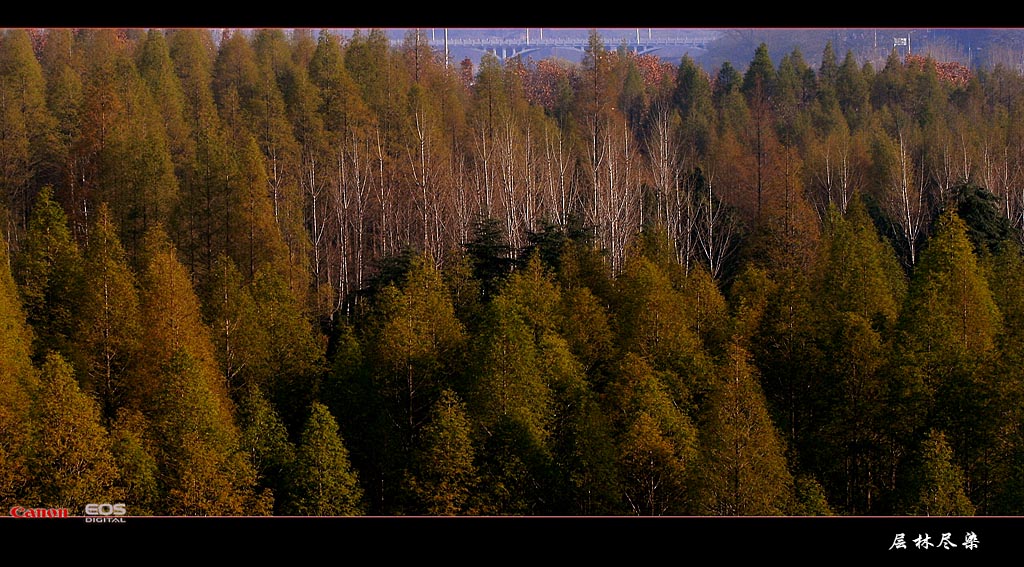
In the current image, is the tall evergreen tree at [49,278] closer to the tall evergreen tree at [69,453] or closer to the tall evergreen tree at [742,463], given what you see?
the tall evergreen tree at [69,453]

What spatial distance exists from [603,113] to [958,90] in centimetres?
1542

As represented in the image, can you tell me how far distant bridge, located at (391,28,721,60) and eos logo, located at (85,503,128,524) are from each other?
10.4 meters

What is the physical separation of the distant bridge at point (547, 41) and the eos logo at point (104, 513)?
10373 mm

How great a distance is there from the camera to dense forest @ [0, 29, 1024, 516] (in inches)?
677

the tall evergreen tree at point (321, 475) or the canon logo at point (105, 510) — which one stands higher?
the canon logo at point (105, 510)

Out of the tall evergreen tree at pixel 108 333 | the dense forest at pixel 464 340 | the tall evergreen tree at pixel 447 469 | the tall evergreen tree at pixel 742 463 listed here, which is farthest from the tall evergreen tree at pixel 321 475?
the tall evergreen tree at pixel 742 463

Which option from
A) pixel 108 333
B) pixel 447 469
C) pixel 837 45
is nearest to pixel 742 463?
pixel 447 469

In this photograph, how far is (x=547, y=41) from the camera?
27844 millimetres

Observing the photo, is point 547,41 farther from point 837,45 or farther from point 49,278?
point 837,45

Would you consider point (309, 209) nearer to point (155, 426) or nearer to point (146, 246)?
point (146, 246)

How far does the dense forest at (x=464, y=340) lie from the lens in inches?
677

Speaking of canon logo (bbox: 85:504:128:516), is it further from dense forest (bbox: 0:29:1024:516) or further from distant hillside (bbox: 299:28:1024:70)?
distant hillside (bbox: 299:28:1024:70)

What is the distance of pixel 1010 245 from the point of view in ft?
74.1

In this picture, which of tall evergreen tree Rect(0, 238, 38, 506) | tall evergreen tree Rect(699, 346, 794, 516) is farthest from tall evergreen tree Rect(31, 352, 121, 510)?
tall evergreen tree Rect(699, 346, 794, 516)
